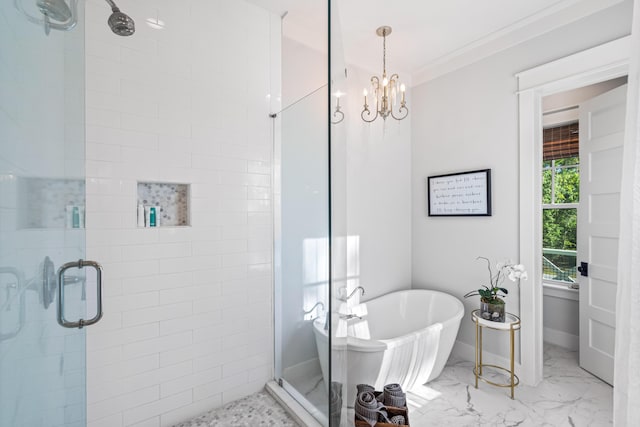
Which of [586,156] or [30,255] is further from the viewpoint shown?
[586,156]

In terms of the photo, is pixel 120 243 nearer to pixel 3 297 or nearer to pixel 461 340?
pixel 3 297

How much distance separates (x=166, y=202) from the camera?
70.9 inches

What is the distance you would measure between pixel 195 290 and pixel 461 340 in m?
2.40

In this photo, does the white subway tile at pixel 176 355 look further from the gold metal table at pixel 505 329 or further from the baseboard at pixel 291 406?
the gold metal table at pixel 505 329

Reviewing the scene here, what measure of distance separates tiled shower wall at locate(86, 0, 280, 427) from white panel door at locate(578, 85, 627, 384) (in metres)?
2.53

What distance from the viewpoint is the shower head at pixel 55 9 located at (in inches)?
28.1

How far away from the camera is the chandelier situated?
7.58 ft

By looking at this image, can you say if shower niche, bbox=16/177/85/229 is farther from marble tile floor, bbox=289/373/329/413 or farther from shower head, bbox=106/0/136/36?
marble tile floor, bbox=289/373/329/413

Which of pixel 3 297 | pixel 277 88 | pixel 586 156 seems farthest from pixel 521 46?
pixel 3 297

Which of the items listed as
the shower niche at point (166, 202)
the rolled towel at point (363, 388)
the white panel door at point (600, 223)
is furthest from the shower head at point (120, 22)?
the white panel door at point (600, 223)

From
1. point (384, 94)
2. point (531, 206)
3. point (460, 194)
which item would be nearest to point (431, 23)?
point (384, 94)

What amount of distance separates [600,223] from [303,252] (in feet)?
7.78

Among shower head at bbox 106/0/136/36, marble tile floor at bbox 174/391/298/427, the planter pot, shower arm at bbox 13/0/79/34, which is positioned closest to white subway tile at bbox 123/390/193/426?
marble tile floor at bbox 174/391/298/427

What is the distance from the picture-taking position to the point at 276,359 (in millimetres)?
2072
